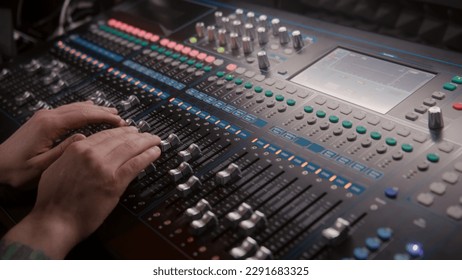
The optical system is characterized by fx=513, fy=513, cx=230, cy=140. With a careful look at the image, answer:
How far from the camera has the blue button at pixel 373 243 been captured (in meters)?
0.89

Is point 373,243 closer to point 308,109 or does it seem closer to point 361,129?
point 361,129

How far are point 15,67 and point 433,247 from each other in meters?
1.52

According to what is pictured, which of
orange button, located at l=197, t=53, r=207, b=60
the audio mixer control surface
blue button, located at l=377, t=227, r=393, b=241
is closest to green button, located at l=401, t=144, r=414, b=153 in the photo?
the audio mixer control surface

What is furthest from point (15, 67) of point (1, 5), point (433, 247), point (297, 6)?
point (433, 247)

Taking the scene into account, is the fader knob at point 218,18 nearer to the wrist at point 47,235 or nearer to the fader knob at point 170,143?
the fader knob at point 170,143

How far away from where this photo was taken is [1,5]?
2.31 meters

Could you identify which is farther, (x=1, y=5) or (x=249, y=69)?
(x=1, y=5)

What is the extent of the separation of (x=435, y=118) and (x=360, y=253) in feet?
1.26

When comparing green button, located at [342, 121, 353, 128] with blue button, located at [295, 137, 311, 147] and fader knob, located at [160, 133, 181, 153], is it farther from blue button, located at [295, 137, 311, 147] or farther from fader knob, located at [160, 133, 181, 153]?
fader knob, located at [160, 133, 181, 153]

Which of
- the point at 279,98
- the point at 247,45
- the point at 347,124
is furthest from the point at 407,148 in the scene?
the point at 247,45

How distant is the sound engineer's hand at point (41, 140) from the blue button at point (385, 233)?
710 millimetres

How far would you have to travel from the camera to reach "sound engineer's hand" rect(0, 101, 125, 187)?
4.10 feet

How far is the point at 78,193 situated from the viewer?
1.07 metres

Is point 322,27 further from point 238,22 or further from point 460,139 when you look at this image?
point 460,139
